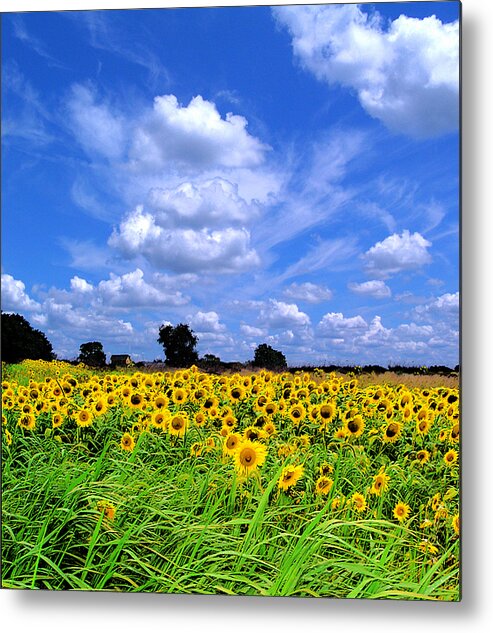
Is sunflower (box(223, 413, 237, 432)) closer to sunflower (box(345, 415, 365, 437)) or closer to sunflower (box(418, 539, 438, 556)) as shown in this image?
sunflower (box(345, 415, 365, 437))

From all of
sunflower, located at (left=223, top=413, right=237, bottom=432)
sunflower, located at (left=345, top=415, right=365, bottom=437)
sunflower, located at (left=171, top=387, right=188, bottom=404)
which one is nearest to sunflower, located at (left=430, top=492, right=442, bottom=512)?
sunflower, located at (left=345, top=415, right=365, bottom=437)

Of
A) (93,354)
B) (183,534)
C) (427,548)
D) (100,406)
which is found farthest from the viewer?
(100,406)

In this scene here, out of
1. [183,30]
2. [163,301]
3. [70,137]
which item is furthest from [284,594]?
[183,30]

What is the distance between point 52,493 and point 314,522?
1097 mm

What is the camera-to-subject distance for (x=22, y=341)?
3352 mm

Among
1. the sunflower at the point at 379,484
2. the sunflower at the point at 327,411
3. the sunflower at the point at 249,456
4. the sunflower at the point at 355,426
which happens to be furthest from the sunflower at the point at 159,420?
the sunflower at the point at 379,484

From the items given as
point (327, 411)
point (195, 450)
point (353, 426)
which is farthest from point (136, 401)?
point (353, 426)

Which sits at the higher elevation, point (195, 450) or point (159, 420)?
point (159, 420)

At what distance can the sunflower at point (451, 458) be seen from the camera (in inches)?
123

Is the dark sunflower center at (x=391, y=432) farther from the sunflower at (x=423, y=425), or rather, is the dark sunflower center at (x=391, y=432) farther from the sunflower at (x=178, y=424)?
the sunflower at (x=178, y=424)

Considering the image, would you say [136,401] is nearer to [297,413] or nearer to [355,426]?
[297,413]

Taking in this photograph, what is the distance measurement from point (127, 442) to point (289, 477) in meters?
0.70

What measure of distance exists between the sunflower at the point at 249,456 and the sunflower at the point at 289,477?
0.33 feet

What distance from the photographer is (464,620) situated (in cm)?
309
